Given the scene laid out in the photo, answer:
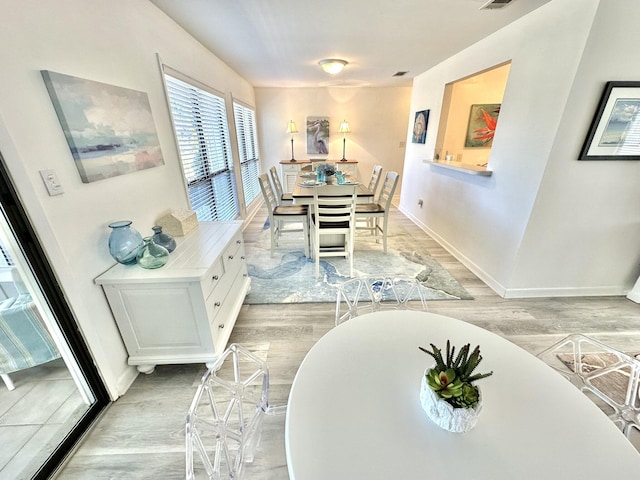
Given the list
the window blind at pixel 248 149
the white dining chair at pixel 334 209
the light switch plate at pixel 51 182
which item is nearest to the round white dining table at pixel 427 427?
the light switch plate at pixel 51 182

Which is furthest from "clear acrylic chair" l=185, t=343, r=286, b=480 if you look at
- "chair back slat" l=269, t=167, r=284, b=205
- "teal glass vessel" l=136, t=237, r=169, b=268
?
"chair back slat" l=269, t=167, r=284, b=205

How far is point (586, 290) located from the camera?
2.36m

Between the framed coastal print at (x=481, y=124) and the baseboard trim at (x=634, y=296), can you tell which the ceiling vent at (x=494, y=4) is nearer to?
the framed coastal print at (x=481, y=124)

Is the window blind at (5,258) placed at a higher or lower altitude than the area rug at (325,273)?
higher

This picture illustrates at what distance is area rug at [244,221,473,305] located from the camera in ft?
7.97

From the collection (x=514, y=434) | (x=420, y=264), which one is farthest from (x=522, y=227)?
(x=514, y=434)

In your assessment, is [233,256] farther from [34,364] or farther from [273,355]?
[34,364]

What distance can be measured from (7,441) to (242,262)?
1.51 m

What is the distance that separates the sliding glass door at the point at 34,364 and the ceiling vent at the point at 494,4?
2.91 metres

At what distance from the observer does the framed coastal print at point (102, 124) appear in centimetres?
121

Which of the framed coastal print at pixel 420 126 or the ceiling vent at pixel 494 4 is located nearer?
the ceiling vent at pixel 494 4

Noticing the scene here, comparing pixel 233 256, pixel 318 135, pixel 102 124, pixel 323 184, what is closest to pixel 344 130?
pixel 318 135

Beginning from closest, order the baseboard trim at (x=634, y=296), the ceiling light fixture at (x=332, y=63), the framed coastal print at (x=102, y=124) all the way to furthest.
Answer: the framed coastal print at (x=102, y=124) → the baseboard trim at (x=634, y=296) → the ceiling light fixture at (x=332, y=63)

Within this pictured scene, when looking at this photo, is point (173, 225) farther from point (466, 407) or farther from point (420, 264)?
point (420, 264)
